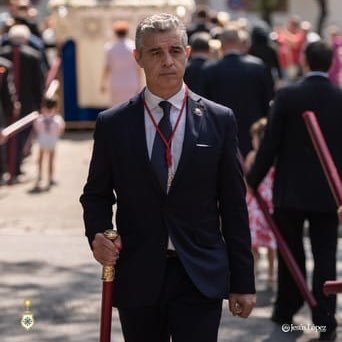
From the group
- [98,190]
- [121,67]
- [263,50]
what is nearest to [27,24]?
[121,67]

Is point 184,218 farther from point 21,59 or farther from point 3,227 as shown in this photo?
point 21,59

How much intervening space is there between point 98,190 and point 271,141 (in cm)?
285

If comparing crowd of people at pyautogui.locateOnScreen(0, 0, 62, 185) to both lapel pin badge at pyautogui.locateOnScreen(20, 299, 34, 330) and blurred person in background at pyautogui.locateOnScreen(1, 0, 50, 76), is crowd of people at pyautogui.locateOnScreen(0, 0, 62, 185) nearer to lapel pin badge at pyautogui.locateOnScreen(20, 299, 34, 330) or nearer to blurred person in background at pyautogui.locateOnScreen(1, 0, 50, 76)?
blurred person in background at pyautogui.locateOnScreen(1, 0, 50, 76)

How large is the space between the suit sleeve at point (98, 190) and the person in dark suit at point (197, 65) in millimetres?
5266

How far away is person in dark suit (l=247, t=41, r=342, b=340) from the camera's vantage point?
730 cm

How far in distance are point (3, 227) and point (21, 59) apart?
3337 millimetres

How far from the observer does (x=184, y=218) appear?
4.55 meters

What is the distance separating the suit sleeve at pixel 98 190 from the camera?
4.62m

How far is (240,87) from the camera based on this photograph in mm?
9758

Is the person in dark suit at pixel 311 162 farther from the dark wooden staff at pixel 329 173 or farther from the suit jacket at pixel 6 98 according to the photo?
the suit jacket at pixel 6 98

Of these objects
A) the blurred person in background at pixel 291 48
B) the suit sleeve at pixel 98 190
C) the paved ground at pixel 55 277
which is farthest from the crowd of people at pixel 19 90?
the blurred person in background at pixel 291 48

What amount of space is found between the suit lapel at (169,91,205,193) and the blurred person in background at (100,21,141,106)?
1101 centimetres

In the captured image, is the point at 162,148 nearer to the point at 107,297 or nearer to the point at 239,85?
the point at 107,297

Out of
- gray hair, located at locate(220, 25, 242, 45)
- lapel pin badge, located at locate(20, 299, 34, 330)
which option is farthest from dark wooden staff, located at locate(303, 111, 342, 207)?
gray hair, located at locate(220, 25, 242, 45)
